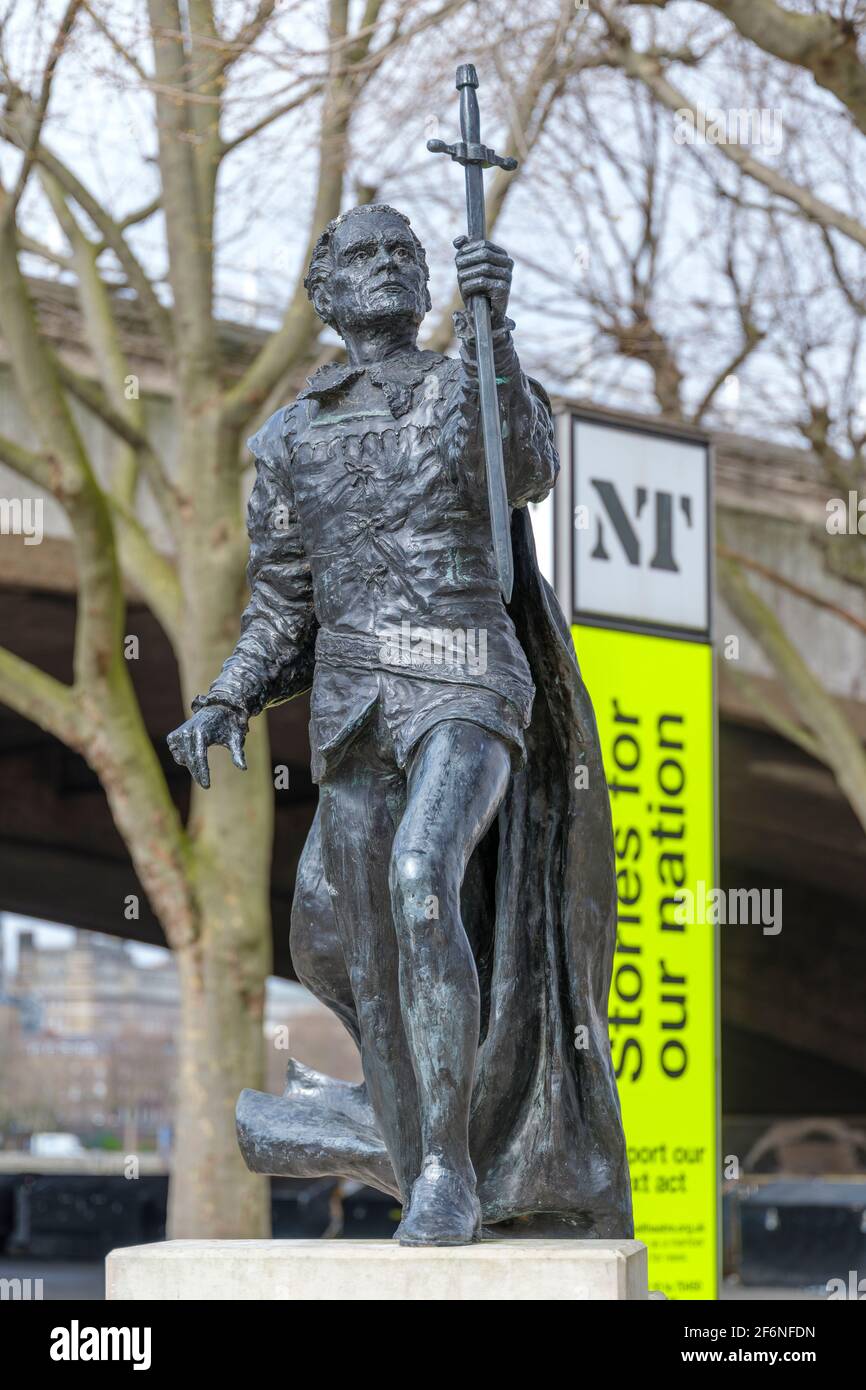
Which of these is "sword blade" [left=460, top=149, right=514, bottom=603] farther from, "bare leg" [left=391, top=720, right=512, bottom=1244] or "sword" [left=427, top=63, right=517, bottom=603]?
"bare leg" [left=391, top=720, right=512, bottom=1244]

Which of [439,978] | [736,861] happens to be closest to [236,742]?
[439,978]

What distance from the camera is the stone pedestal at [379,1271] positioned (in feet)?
15.1

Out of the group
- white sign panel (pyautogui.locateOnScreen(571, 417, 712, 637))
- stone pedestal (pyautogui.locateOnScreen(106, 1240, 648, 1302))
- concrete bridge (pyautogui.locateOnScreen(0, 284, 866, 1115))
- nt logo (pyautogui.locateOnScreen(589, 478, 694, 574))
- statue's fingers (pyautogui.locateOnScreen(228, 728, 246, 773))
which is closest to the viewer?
stone pedestal (pyautogui.locateOnScreen(106, 1240, 648, 1302))

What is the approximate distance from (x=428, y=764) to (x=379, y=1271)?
3.78 feet

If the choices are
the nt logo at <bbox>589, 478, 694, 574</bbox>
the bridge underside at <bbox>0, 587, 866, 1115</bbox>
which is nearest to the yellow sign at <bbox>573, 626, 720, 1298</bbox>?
the nt logo at <bbox>589, 478, 694, 574</bbox>

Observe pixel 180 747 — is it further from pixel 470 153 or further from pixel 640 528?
pixel 640 528

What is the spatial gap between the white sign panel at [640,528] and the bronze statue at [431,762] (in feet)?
15.0

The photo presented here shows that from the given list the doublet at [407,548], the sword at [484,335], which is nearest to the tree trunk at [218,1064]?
the doublet at [407,548]

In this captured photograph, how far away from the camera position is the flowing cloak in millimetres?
5383

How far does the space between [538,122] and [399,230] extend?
8.53 meters

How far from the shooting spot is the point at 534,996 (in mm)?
5500

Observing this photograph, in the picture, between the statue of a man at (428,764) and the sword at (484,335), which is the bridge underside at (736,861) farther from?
the sword at (484,335)
